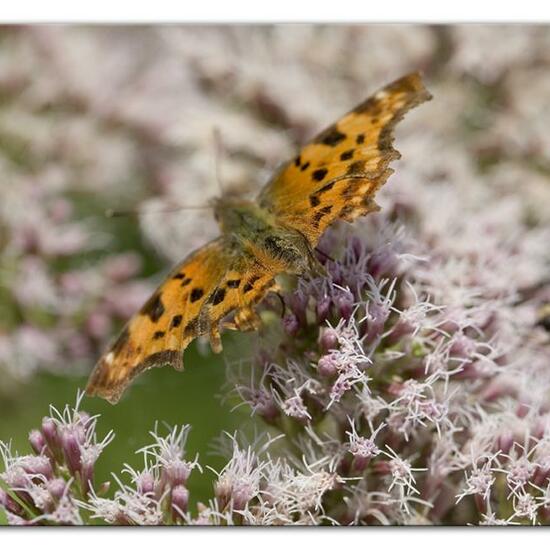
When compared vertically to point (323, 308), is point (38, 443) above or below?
below

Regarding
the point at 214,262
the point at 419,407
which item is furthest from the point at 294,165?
the point at 419,407

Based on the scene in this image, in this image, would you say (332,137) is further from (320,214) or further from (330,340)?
(330,340)

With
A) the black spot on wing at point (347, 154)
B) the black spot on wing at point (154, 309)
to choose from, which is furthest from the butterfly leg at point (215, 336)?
the black spot on wing at point (347, 154)

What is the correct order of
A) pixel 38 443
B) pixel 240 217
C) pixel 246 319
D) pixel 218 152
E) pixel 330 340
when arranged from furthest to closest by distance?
1. pixel 218 152
2. pixel 240 217
3. pixel 38 443
4. pixel 330 340
5. pixel 246 319

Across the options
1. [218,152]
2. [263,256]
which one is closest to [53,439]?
[263,256]

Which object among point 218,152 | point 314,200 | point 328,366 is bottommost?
point 328,366

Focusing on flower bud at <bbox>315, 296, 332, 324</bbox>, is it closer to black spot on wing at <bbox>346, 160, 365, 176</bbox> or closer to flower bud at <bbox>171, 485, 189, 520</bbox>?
black spot on wing at <bbox>346, 160, 365, 176</bbox>
